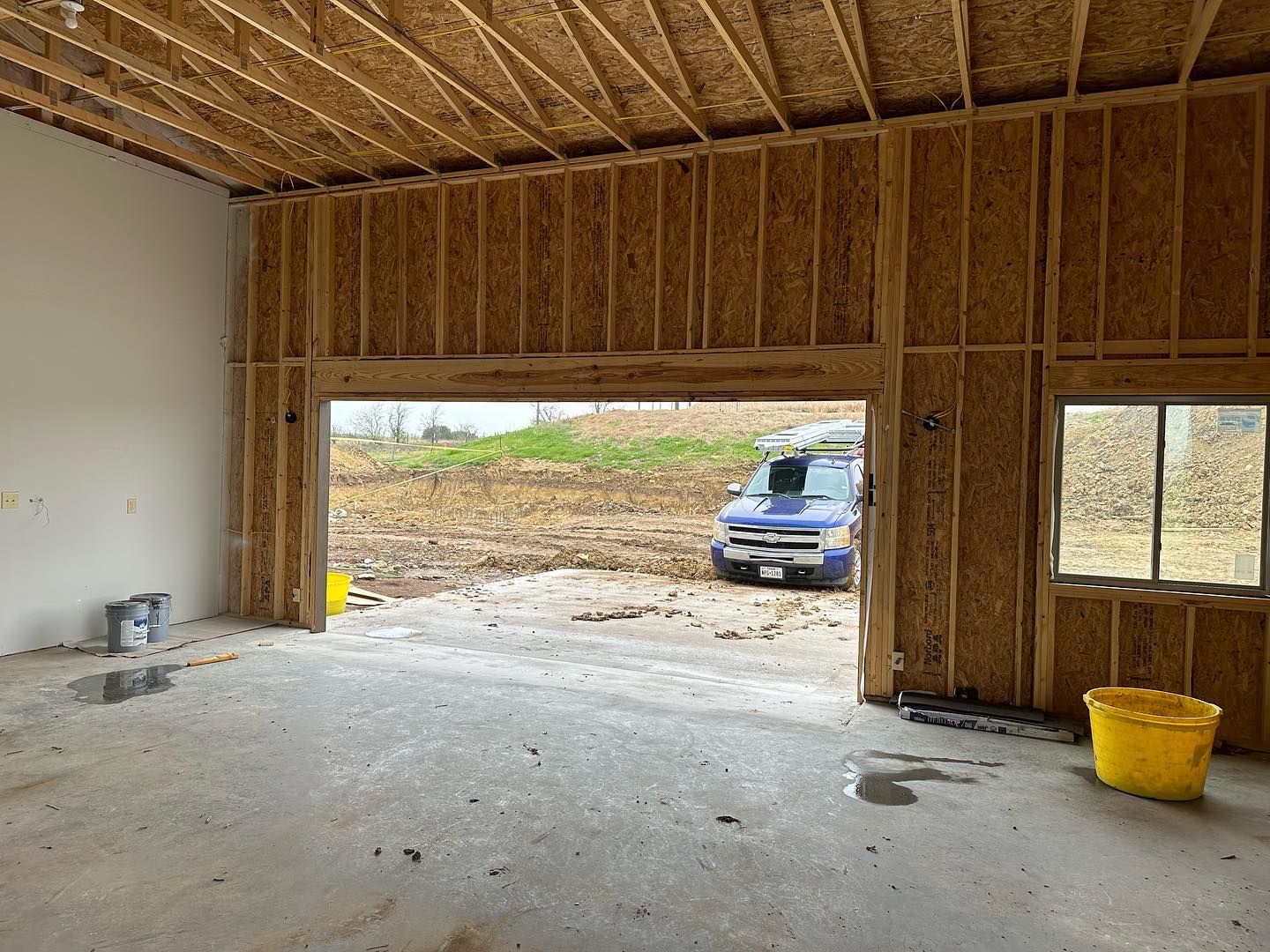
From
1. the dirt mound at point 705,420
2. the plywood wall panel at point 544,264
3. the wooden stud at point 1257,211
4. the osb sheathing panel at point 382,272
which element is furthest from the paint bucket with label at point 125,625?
the dirt mound at point 705,420

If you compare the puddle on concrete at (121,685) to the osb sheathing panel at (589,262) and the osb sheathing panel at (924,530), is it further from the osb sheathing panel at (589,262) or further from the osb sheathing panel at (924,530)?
the osb sheathing panel at (924,530)

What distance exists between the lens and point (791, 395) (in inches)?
266

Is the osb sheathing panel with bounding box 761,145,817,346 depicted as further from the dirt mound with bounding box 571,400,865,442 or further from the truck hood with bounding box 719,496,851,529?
→ the dirt mound with bounding box 571,400,865,442

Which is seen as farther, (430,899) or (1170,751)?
(1170,751)

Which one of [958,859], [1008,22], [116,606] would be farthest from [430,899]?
[1008,22]

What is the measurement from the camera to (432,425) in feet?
89.0

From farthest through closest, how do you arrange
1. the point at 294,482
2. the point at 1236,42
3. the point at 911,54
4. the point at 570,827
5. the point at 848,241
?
the point at 294,482
the point at 848,241
the point at 911,54
the point at 1236,42
the point at 570,827

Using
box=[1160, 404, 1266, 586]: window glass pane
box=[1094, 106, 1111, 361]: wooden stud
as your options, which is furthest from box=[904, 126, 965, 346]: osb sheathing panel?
box=[1160, 404, 1266, 586]: window glass pane

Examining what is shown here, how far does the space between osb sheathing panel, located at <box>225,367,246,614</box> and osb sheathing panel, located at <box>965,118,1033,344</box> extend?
7.48 metres

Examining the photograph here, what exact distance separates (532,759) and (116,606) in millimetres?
4717

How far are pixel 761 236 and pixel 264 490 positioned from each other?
5912mm

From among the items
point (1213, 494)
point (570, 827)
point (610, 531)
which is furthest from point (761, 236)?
point (610, 531)

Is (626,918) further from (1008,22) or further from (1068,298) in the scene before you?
(1008,22)

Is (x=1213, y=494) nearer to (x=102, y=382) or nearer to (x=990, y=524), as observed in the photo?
(x=990, y=524)
